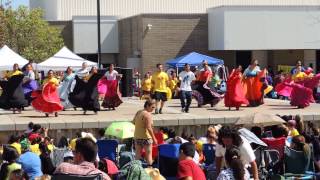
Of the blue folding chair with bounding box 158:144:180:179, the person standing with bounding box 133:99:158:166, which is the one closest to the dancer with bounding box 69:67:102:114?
the person standing with bounding box 133:99:158:166

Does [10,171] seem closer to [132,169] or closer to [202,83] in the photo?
[132,169]

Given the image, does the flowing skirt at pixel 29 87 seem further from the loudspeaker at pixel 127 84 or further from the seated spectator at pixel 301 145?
the seated spectator at pixel 301 145

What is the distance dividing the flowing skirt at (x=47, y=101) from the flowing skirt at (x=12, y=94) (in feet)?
3.37

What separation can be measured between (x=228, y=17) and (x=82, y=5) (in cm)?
1255

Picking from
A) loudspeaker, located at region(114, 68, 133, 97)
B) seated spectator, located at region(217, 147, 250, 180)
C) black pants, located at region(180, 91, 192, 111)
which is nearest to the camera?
seated spectator, located at region(217, 147, 250, 180)

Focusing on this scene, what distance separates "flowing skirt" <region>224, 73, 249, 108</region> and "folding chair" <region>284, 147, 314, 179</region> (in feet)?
34.6

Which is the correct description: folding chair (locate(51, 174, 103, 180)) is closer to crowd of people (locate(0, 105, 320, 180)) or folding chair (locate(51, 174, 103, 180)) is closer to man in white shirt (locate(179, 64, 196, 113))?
crowd of people (locate(0, 105, 320, 180))

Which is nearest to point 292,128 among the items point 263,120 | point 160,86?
point 263,120

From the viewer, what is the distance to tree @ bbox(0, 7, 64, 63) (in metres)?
42.8

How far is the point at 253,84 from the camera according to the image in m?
23.3

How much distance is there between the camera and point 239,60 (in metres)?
42.6

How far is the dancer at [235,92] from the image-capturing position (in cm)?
2234

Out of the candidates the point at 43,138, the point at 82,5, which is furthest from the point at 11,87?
the point at 82,5

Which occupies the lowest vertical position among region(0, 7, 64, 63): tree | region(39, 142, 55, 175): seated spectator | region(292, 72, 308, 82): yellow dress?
region(39, 142, 55, 175): seated spectator
